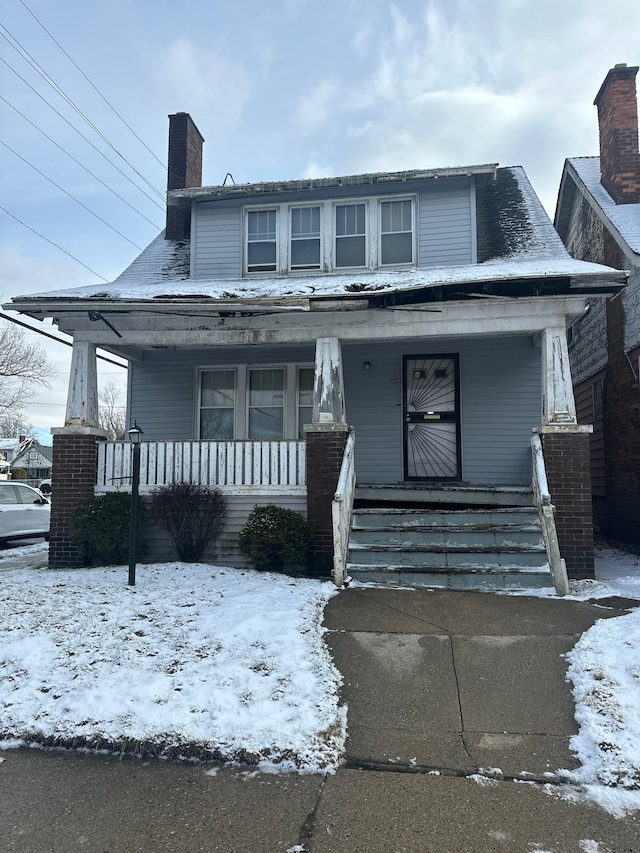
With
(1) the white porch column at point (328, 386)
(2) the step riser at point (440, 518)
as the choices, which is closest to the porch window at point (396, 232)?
(1) the white porch column at point (328, 386)

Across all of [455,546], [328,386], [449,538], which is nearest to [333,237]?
[328,386]

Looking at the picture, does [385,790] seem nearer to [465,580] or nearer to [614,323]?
[465,580]

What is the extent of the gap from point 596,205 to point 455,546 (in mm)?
8052

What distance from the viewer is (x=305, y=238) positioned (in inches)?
418

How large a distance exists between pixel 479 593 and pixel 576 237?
10.8 metres

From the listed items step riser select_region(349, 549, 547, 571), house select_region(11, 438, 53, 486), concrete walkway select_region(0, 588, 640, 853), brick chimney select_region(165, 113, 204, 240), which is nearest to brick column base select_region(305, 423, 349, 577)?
step riser select_region(349, 549, 547, 571)

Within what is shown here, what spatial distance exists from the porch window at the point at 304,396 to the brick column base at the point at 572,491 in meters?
4.37

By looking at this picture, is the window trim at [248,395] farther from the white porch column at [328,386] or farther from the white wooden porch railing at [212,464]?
the white porch column at [328,386]

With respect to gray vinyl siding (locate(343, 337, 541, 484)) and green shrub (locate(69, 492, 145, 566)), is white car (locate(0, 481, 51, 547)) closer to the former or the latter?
green shrub (locate(69, 492, 145, 566))

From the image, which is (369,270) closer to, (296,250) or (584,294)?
(296,250)

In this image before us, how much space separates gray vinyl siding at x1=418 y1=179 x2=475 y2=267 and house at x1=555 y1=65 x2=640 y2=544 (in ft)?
8.43

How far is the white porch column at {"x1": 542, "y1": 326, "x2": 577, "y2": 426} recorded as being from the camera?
7965mm

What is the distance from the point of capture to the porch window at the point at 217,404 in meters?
11.2

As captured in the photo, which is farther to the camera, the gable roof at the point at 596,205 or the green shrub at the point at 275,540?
the gable roof at the point at 596,205
